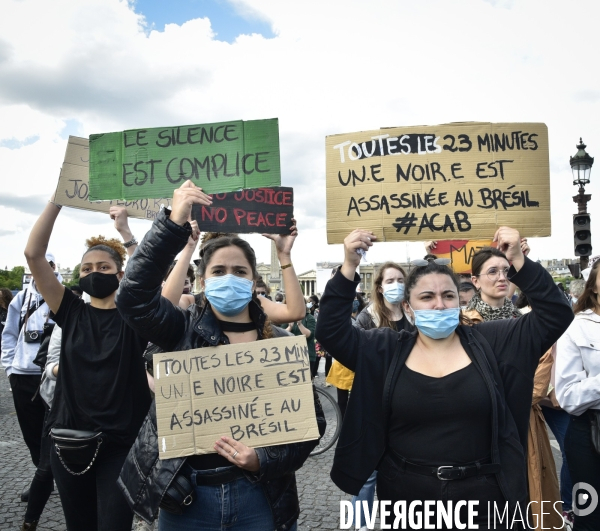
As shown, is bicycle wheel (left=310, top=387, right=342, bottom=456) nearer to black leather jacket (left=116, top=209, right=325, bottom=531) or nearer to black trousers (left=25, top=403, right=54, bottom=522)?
black trousers (left=25, top=403, right=54, bottom=522)

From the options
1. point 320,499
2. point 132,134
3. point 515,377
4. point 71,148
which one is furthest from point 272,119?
point 320,499

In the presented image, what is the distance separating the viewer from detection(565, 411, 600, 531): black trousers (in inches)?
119

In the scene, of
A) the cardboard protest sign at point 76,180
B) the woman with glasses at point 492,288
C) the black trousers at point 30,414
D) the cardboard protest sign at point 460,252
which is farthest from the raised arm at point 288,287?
the black trousers at point 30,414

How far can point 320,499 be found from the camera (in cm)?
456

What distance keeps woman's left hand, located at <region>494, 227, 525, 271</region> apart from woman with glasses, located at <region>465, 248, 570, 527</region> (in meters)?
0.31

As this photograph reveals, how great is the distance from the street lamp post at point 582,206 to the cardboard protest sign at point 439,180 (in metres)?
8.31

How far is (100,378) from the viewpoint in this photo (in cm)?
284

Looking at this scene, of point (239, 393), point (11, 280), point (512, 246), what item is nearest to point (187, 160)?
point (239, 393)

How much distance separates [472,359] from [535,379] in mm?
1324

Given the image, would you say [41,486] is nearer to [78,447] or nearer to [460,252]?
[78,447]

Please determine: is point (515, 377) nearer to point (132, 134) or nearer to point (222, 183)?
point (222, 183)

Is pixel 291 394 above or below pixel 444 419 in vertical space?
above

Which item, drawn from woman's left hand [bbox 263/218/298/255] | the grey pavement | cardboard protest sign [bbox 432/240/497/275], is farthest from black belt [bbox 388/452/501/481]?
cardboard protest sign [bbox 432/240/497/275]

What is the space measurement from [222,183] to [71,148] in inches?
41.8
